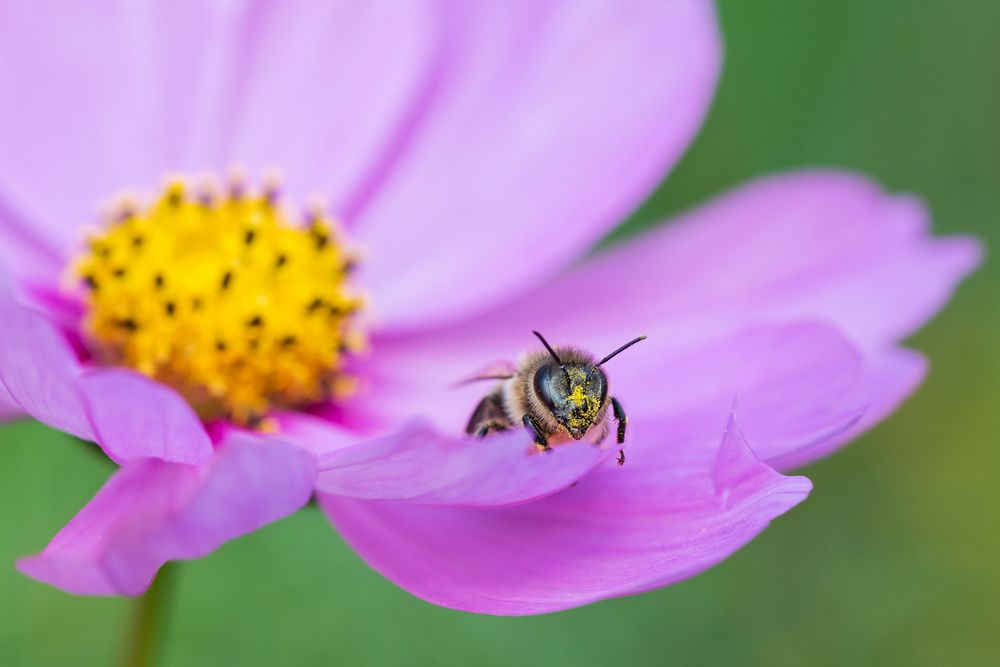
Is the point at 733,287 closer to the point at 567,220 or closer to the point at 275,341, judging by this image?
the point at 567,220

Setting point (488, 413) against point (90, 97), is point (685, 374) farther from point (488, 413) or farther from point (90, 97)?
point (90, 97)

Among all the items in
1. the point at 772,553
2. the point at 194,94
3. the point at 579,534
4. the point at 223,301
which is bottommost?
the point at 772,553

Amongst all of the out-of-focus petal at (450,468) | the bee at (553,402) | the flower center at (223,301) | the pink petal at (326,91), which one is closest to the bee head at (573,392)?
the bee at (553,402)

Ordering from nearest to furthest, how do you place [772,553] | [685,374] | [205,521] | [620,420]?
[205,521] → [620,420] → [685,374] → [772,553]

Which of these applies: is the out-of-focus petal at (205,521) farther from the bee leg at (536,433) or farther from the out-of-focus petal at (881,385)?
the out-of-focus petal at (881,385)

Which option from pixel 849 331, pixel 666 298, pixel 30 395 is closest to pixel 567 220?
pixel 666 298

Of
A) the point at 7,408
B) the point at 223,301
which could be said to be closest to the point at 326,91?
the point at 223,301

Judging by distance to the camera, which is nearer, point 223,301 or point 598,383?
point 598,383
